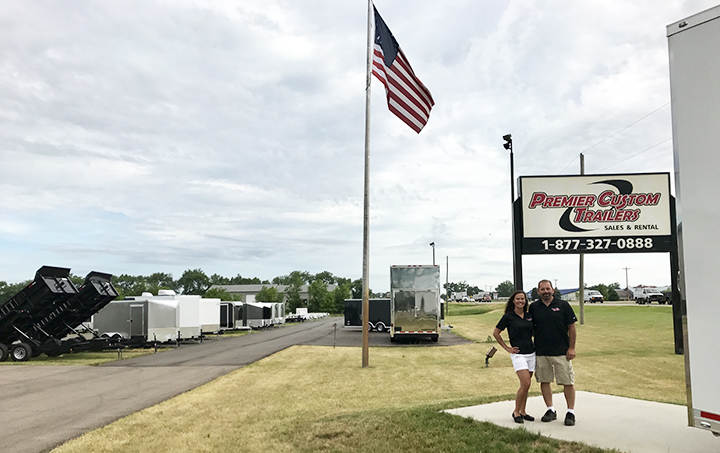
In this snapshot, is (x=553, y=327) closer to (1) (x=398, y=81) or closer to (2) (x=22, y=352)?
(1) (x=398, y=81)

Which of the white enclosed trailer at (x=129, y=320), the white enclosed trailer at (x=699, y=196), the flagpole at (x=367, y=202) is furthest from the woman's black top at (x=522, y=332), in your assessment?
the white enclosed trailer at (x=129, y=320)

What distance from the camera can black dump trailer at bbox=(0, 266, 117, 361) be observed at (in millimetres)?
20547

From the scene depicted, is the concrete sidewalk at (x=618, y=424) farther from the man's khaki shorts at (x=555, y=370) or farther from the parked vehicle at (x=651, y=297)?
the parked vehicle at (x=651, y=297)

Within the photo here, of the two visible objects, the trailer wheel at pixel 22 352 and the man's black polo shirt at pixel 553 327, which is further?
the trailer wheel at pixel 22 352

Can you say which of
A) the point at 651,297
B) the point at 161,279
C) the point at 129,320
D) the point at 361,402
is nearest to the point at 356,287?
the point at 161,279

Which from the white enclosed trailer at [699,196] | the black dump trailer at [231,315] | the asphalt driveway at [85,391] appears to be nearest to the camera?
the white enclosed trailer at [699,196]

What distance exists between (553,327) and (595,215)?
10686 millimetres

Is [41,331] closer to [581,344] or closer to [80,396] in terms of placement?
[80,396]

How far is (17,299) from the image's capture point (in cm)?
2059

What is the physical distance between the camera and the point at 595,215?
1631cm

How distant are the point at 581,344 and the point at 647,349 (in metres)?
2.96

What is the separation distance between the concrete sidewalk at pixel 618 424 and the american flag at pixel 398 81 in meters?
8.74

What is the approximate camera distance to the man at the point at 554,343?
6750 mm

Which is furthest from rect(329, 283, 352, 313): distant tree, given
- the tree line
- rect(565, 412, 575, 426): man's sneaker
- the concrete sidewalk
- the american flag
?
rect(565, 412, 575, 426): man's sneaker
